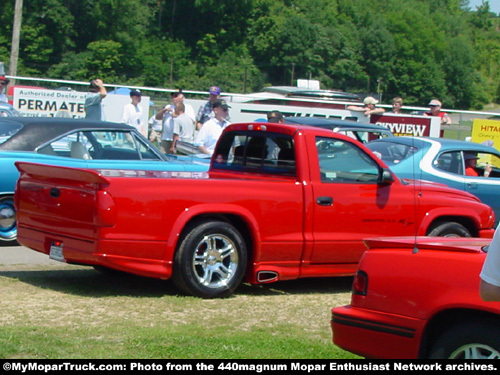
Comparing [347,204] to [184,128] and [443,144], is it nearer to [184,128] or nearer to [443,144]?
[443,144]

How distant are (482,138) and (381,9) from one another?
111 meters

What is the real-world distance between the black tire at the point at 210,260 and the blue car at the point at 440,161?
495 centimetres

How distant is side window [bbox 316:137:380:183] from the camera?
821cm

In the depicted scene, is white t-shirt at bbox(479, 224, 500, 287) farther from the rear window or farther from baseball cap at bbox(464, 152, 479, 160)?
baseball cap at bbox(464, 152, 479, 160)

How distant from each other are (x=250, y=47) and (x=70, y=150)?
74.9 meters

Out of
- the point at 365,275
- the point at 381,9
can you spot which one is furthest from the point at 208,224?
the point at 381,9

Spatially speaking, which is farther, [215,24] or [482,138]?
[215,24]

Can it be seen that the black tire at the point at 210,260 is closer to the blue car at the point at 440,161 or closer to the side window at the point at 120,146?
the side window at the point at 120,146

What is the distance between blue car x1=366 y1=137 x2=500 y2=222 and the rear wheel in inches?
211

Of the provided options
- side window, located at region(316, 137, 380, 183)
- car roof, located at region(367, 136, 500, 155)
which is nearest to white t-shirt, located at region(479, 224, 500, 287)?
side window, located at region(316, 137, 380, 183)

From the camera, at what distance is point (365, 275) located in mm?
5078

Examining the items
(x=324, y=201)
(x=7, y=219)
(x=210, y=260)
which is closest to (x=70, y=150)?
(x=7, y=219)
